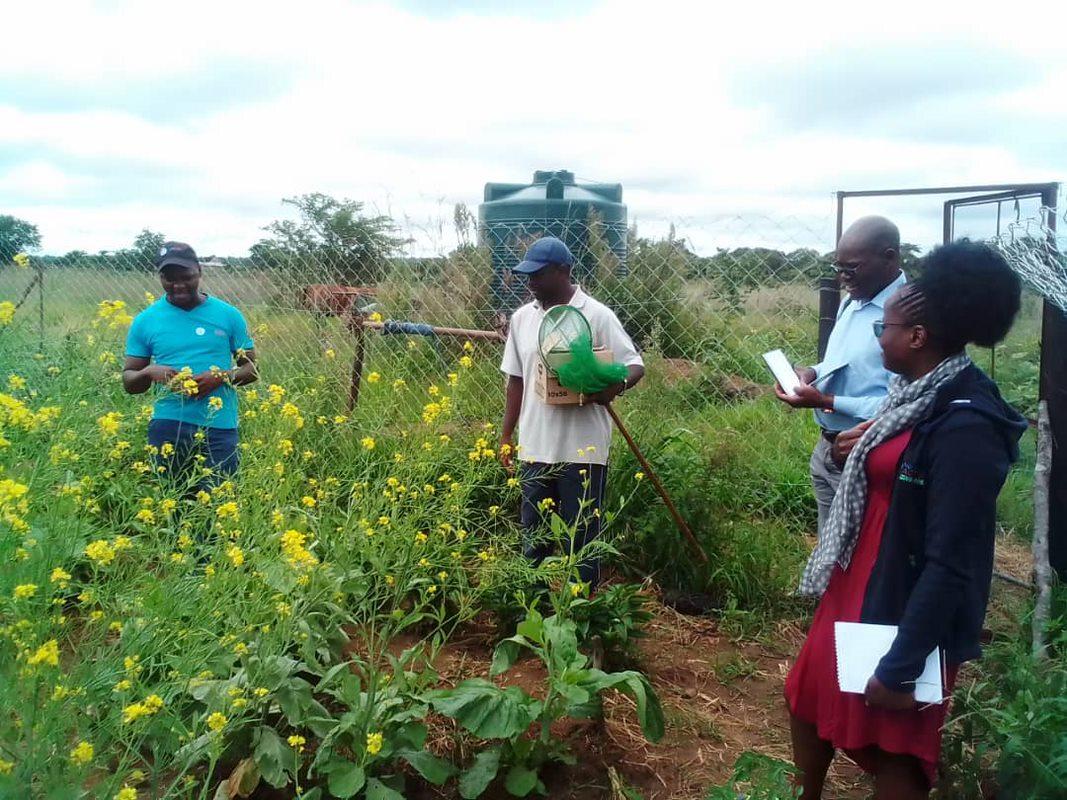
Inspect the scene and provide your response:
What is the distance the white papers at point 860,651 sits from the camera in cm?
188

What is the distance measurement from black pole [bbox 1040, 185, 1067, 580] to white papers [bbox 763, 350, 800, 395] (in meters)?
0.96

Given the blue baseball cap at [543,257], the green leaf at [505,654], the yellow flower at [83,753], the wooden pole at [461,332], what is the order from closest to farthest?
the yellow flower at [83,753], the green leaf at [505,654], the blue baseball cap at [543,257], the wooden pole at [461,332]

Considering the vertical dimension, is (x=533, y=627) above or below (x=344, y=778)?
above

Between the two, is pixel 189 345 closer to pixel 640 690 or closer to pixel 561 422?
pixel 561 422

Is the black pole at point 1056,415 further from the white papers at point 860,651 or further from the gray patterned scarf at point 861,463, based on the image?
the white papers at point 860,651

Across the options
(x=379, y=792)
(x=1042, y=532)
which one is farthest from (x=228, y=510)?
(x=1042, y=532)

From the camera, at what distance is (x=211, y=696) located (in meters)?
2.18

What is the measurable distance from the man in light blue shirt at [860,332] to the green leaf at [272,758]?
1890 mm

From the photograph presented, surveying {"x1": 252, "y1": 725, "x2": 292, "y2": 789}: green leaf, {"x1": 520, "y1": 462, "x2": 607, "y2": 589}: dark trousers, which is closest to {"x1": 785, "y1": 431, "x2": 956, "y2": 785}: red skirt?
{"x1": 520, "y1": 462, "x2": 607, "y2": 589}: dark trousers

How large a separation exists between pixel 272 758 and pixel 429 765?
1.40 feet

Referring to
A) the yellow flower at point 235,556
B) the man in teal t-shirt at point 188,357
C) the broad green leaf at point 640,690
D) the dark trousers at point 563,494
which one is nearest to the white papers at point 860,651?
the broad green leaf at point 640,690

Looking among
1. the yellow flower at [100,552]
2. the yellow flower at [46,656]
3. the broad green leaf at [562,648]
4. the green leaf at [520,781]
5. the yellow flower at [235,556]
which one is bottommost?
the green leaf at [520,781]

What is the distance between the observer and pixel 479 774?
238 cm

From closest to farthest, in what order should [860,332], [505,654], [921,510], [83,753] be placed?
[83,753], [921,510], [505,654], [860,332]
